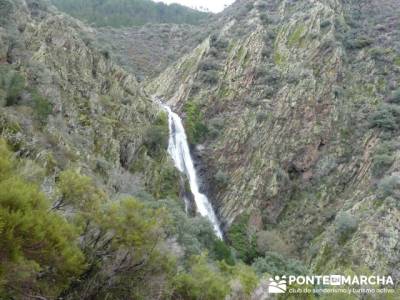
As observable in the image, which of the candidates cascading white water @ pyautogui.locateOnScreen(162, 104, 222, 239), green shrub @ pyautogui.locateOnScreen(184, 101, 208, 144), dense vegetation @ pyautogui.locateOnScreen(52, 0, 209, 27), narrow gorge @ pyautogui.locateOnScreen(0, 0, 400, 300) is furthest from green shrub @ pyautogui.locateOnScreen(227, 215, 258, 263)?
dense vegetation @ pyautogui.locateOnScreen(52, 0, 209, 27)

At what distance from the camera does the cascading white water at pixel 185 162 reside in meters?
38.7

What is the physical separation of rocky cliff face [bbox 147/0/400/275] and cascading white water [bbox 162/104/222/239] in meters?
1.15

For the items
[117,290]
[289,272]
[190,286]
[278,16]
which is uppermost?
[278,16]

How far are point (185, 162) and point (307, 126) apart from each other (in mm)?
13066

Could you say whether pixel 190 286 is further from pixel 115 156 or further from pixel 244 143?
pixel 244 143

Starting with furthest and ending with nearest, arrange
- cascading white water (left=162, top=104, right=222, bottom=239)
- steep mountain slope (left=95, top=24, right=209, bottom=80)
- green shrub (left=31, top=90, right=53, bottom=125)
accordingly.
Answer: steep mountain slope (left=95, top=24, right=209, bottom=80) → cascading white water (left=162, top=104, right=222, bottom=239) → green shrub (left=31, top=90, right=53, bottom=125)

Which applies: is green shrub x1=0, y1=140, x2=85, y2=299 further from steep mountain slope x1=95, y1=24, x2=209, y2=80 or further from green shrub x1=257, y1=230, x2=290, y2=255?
steep mountain slope x1=95, y1=24, x2=209, y2=80

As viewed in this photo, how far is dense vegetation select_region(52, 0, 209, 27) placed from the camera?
85.1m

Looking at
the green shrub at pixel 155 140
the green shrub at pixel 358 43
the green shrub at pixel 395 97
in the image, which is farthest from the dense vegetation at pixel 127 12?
the green shrub at pixel 395 97

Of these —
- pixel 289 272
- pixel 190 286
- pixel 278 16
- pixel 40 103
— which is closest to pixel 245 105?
pixel 278 16

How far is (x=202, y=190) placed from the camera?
40.7 metres

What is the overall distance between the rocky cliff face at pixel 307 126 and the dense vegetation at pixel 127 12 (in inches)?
1386

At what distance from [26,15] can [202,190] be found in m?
21.3

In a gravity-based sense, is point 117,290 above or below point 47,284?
below
